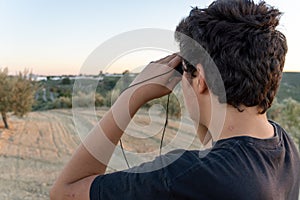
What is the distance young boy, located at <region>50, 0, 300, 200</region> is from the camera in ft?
1.31

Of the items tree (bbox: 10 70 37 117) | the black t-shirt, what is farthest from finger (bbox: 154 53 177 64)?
tree (bbox: 10 70 37 117)

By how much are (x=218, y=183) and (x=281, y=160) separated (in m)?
0.11

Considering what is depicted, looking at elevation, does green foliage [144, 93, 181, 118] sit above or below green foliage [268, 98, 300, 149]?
above

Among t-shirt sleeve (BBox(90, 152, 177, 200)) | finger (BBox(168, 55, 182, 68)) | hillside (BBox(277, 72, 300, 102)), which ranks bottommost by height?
hillside (BBox(277, 72, 300, 102))

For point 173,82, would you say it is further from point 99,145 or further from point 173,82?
point 99,145

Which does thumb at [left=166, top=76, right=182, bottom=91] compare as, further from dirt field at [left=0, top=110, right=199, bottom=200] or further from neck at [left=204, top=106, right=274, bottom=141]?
dirt field at [left=0, top=110, right=199, bottom=200]

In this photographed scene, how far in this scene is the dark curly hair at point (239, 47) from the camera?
1.42ft

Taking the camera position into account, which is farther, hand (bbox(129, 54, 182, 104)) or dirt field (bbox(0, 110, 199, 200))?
dirt field (bbox(0, 110, 199, 200))

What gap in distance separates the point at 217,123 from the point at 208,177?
8 cm

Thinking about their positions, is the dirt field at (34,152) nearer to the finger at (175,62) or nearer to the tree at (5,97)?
the tree at (5,97)

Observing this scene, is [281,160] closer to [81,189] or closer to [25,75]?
[81,189]

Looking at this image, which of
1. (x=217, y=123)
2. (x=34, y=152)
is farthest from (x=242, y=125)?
(x=34, y=152)

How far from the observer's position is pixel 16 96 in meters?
6.55

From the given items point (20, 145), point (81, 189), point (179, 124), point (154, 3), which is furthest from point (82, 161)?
point (20, 145)
